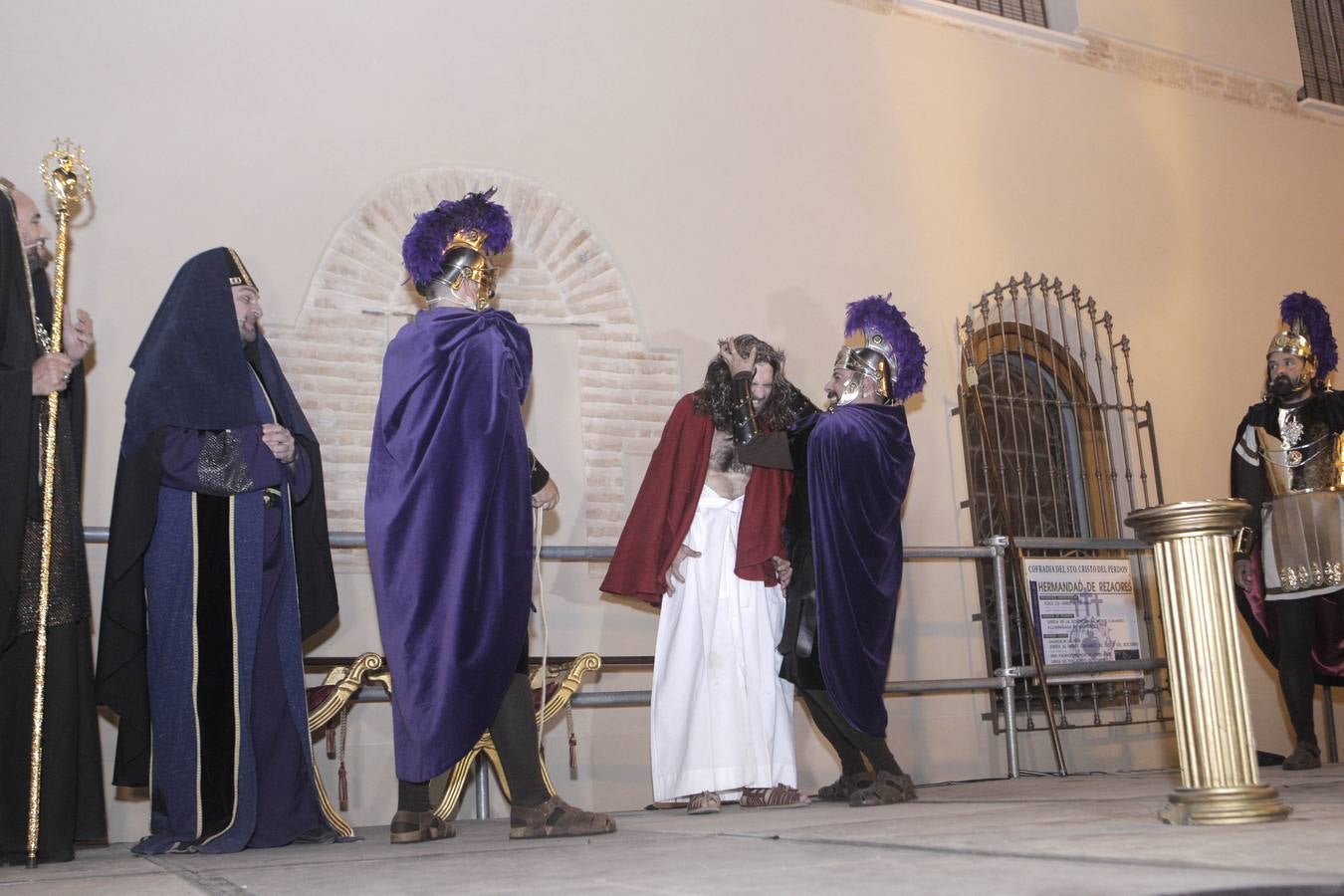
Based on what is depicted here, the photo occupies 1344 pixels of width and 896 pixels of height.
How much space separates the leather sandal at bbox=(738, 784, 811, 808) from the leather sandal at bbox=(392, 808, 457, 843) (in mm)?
1292

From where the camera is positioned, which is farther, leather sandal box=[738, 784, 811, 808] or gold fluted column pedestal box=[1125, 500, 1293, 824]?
leather sandal box=[738, 784, 811, 808]

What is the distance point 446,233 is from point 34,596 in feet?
5.33

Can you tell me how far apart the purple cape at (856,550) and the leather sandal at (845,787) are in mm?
209

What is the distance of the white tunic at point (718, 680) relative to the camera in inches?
183

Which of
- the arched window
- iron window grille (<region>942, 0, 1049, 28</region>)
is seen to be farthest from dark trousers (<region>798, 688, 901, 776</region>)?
iron window grille (<region>942, 0, 1049, 28</region>)

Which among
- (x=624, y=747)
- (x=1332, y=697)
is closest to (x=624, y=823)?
(x=624, y=747)

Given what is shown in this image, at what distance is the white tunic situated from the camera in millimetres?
4660

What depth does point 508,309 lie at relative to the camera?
6074 mm

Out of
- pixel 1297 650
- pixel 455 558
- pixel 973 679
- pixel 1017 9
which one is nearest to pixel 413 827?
pixel 455 558

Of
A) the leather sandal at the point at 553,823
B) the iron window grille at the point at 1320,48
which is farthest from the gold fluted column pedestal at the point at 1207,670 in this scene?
the iron window grille at the point at 1320,48

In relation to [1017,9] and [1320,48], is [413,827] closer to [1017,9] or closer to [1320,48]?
[1017,9]

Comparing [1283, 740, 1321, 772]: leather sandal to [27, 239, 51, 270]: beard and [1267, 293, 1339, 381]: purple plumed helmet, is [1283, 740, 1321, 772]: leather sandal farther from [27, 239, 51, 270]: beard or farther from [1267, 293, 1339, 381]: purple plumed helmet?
[27, 239, 51, 270]: beard

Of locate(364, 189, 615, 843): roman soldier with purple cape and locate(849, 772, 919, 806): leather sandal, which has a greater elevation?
locate(364, 189, 615, 843): roman soldier with purple cape

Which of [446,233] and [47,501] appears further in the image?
[446,233]
